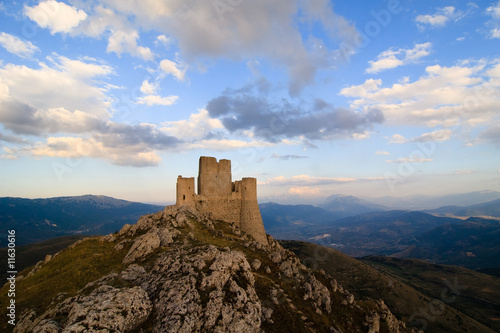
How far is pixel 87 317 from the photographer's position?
43.0ft

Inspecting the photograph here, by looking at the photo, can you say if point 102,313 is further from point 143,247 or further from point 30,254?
point 30,254

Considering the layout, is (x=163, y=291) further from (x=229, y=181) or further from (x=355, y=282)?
(x=355, y=282)

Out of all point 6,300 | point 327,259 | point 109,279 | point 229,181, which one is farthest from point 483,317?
point 6,300

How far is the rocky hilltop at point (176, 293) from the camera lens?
14.3m

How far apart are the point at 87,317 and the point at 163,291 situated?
4.14 metres

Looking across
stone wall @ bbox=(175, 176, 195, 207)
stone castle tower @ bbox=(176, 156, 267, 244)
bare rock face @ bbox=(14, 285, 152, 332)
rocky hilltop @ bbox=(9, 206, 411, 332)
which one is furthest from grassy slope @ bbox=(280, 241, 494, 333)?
bare rock face @ bbox=(14, 285, 152, 332)

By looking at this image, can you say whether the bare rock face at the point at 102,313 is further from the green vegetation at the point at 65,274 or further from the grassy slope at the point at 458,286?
the grassy slope at the point at 458,286

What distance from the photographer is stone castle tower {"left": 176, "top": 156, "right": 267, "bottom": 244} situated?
152ft

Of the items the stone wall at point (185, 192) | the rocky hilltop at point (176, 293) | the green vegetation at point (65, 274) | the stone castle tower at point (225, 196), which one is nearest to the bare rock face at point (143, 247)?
the rocky hilltop at point (176, 293)

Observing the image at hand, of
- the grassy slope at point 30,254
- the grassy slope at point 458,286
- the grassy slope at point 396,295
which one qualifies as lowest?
the grassy slope at point 458,286

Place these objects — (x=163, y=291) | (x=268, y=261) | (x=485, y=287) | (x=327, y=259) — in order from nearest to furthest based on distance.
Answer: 1. (x=163, y=291)
2. (x=268, y=261)
3. (x=327, y=259)
4. (x=485, y=287)

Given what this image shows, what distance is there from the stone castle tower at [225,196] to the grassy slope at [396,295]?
30862mm

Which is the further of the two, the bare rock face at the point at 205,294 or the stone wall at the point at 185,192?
the stone wall at the point at 185,192

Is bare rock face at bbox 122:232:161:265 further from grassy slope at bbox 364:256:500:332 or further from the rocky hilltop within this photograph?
grassy slope at bbox 364:256:500:332
